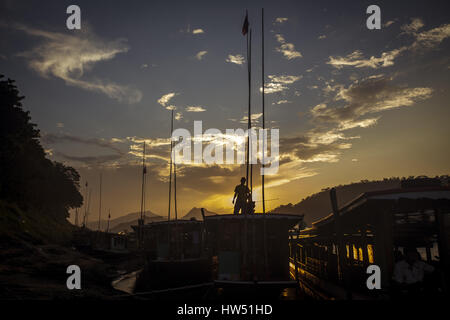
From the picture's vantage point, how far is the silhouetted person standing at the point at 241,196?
627 inches

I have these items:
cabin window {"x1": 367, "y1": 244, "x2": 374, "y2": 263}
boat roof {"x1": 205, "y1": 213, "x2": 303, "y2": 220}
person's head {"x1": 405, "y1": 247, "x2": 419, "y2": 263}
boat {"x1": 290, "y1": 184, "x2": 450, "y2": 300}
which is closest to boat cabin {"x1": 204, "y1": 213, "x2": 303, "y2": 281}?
boat roof {"x1": 205, "y1": 213, "x2": 303, "y2": 220}

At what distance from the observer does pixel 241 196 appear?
16016 mm

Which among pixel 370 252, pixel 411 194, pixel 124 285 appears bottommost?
pixel 124 285

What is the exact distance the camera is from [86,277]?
84.6 ft

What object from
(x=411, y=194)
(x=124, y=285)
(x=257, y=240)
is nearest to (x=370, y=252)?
(x=257, y=240)

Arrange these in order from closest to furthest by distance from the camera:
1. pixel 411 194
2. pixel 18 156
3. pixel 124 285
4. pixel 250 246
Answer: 1. pixel 411 194
2. pixel 250 246
3. pixel 124 285
4. pixel 18 156

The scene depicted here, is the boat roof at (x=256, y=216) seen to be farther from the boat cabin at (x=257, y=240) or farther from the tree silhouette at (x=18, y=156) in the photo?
the tree silhouette at (x=18, y=156)

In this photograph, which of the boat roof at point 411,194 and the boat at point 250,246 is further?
the boat at point 250,246

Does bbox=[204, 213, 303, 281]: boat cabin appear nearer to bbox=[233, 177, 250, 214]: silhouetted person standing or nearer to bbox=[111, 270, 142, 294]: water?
bbox=[233, 177, 250, 214]: silhouetted person standing

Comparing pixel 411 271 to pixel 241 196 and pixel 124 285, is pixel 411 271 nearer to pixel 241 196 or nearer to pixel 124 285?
pixel 241 196

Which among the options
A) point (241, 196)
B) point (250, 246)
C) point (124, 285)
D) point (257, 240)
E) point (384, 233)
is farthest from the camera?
point (124, 285)

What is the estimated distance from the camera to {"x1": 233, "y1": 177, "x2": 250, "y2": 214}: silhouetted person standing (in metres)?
15.9

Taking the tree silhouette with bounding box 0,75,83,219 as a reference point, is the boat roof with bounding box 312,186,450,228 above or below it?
below

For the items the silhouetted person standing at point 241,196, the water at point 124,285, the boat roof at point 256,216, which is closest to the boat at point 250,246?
the boat roof at point 256,216
